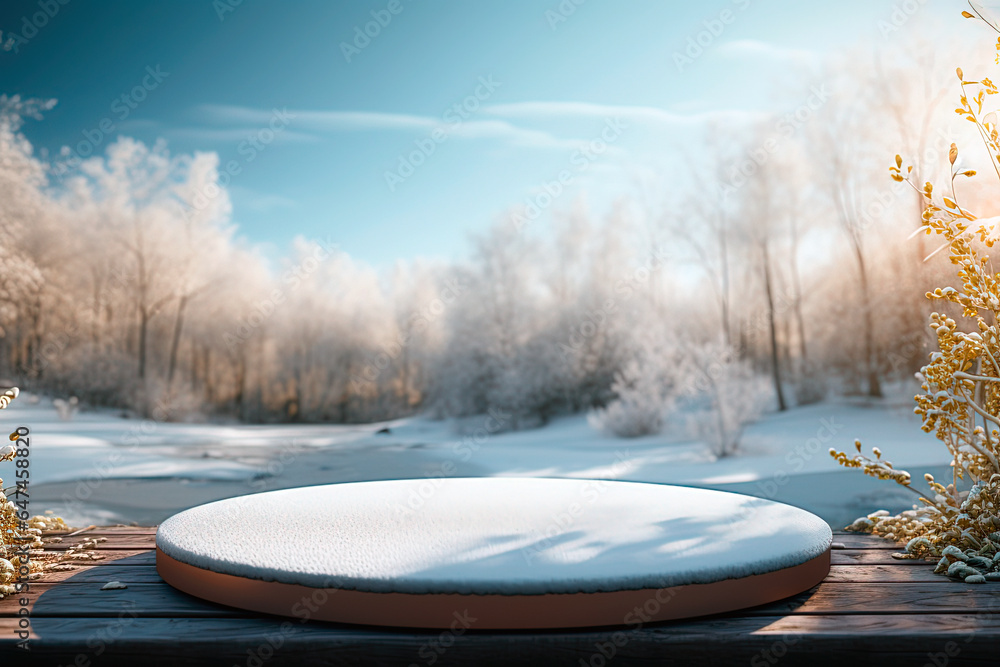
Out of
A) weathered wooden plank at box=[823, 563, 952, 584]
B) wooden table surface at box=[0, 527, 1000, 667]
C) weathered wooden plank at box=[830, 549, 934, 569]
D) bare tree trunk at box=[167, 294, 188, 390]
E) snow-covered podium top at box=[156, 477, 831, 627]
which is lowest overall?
weathered wooden plank at box=[830, 549, 934, 569]

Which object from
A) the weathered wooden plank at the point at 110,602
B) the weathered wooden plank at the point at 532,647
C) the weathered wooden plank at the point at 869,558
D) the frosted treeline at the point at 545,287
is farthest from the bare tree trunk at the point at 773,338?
the weathered wooden plank at the point at 110,602

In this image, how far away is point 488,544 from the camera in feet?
4.69

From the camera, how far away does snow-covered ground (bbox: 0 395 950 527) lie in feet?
15.5

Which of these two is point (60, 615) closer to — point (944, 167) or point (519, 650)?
point (519, 650)

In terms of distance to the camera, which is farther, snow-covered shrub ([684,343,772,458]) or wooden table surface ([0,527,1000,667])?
A: snow-covered shrub ([684,343,772,458])

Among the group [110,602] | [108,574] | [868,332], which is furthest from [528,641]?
[868,332]

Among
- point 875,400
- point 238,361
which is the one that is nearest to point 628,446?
point 875,400

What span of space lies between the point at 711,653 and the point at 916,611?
0.52 metres

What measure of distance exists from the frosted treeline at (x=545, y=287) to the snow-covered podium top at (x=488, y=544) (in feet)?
21.5

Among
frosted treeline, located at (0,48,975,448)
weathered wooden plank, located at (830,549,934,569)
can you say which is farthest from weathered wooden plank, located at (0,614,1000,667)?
frosted treeline, located at (0,48,975,448)

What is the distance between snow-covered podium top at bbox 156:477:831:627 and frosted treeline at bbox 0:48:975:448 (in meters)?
6.55

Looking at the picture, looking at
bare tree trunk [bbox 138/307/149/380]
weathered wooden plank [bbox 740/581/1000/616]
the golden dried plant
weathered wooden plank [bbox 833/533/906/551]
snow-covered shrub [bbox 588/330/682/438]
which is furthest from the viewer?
bare tree trunk [bbox 138/307/149/380]

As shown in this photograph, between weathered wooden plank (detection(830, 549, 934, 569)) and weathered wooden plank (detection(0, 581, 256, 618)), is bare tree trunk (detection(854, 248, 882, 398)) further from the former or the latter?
weathered wooden plank (detection(0, 581, 256, 618))

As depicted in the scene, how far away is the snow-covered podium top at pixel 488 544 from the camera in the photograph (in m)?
1.24
